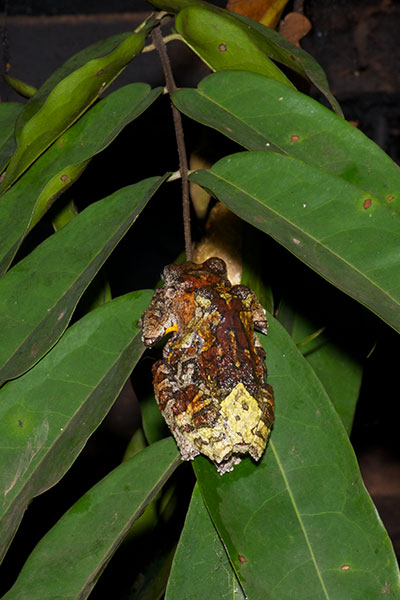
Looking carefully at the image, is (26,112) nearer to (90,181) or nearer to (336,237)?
(336,237)

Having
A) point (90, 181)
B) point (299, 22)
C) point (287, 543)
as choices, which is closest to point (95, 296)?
point (287, 543)

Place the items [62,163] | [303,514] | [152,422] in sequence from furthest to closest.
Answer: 1. [152,422]
2. [62,163]
3. [303,514]

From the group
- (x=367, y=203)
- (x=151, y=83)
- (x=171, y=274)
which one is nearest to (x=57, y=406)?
(x=171, y=274)

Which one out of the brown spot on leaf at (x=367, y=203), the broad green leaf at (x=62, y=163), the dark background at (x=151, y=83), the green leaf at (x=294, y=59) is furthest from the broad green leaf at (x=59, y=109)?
the dark background at (x=151, y=83)

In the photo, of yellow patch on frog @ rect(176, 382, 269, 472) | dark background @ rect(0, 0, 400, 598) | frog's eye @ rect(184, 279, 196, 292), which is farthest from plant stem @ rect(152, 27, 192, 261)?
dark background @ rect(0, 0, 400, 598)

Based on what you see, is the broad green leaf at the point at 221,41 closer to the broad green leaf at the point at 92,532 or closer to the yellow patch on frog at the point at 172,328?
the yellow patch on frog at the point at 172,328

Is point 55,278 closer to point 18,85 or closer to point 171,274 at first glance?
point 171,274

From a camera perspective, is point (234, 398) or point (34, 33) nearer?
point (234, 398)
